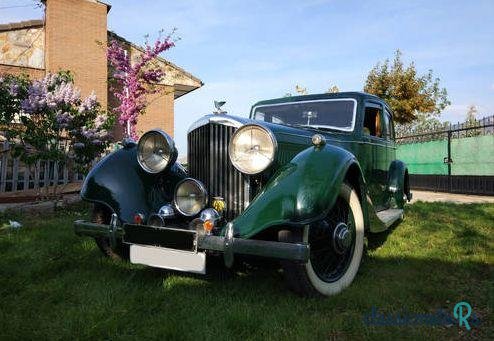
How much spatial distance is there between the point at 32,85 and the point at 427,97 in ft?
51.7

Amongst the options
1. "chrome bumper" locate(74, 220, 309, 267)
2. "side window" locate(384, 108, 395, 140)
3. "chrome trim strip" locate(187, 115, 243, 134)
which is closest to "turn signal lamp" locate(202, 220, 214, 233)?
"chrome bumper" locate(74, 220, 309, 267)

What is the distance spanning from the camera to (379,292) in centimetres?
291

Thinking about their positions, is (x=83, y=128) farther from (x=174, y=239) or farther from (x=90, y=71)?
(x=90, y=71)

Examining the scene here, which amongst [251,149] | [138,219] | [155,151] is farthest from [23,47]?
[251,149]

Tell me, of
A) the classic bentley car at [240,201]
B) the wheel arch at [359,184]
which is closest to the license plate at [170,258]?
the classic bentley car at [240,201]

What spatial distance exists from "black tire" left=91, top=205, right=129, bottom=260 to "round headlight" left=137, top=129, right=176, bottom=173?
1.93 feet

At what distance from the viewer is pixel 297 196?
258 centimetres

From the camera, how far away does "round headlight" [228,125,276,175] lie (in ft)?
9.56

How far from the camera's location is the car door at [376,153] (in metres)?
4.48

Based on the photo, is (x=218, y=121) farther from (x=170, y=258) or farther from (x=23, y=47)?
Result: (x=23, y=47)

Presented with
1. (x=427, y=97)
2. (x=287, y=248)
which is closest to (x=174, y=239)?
(x=287, y=248)

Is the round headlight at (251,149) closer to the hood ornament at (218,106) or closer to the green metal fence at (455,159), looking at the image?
the hood ornament at (218,106)

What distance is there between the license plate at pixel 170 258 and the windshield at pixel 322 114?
1.95m

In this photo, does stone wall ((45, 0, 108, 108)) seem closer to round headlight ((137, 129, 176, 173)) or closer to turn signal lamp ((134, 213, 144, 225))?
round headlight ((137, 129, 176, 173))
